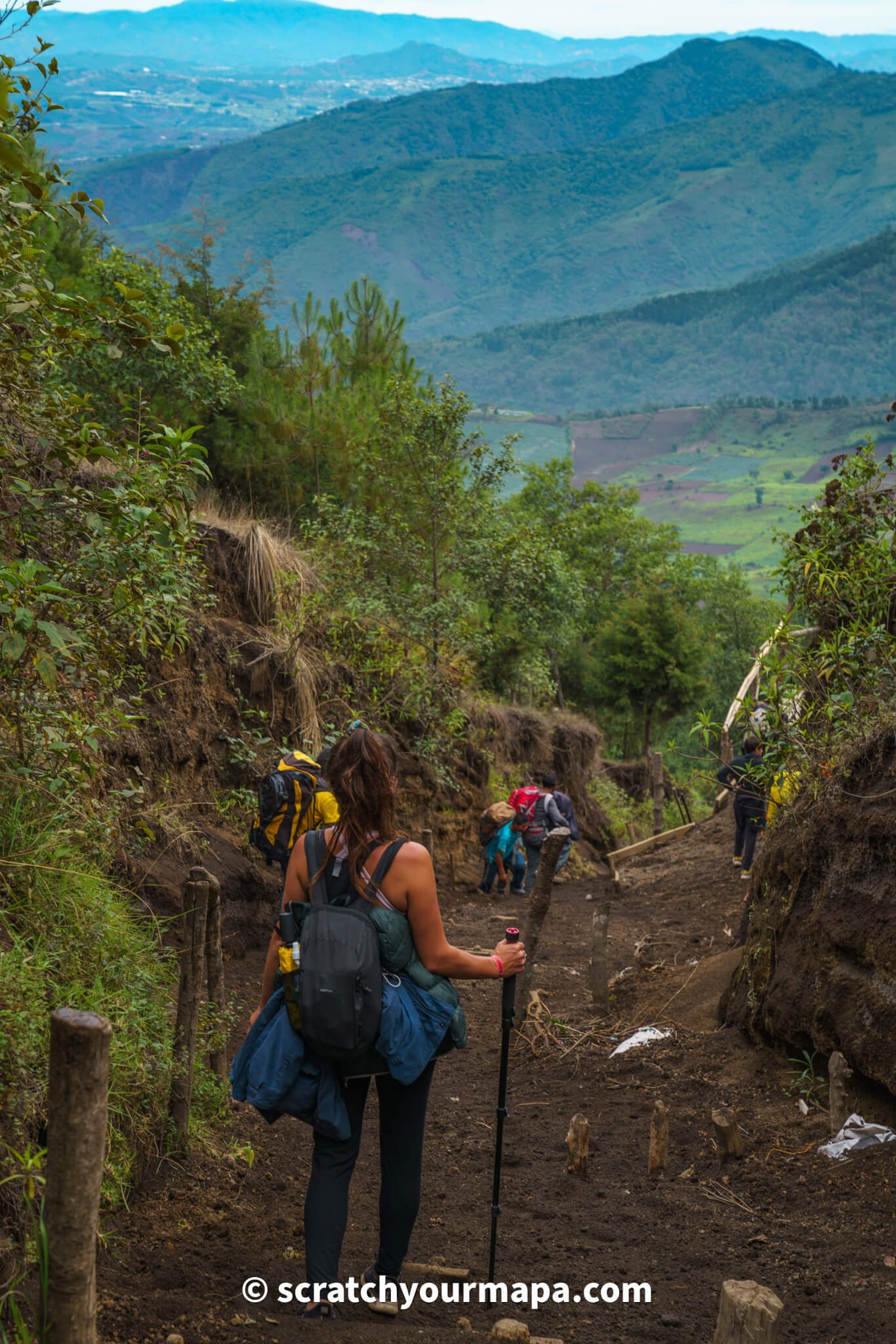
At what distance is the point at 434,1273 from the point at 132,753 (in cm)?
482

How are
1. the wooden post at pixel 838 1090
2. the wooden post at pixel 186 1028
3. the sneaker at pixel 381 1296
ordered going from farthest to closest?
the wooden post at pixel 838 1090 → the wooden post at pixel 186 1028 → the sneaker at pixel 381 1296

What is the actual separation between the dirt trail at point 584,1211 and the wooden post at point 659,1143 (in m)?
0.08

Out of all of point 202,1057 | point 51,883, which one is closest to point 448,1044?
point 51,883

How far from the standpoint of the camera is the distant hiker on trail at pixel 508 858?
12.4 m

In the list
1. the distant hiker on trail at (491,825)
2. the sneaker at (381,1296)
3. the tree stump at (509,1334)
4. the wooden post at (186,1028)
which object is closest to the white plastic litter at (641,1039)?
the wooden post at (186,1028)

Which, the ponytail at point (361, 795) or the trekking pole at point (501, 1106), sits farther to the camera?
the trekking pole at point (501, 1106)

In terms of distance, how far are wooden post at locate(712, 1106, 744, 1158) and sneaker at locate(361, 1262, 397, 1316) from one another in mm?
1952

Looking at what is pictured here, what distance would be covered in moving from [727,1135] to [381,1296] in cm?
206

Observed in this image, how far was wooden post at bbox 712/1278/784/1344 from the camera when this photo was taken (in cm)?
293

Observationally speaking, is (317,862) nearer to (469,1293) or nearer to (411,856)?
(411,856)

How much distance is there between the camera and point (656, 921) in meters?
11.1

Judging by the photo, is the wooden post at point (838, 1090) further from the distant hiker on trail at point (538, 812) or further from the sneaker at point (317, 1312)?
the distant hiker on trail at point (538, 812)

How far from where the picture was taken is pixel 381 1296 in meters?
3.64

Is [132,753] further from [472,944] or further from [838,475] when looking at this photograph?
[838,475]
